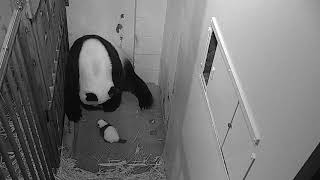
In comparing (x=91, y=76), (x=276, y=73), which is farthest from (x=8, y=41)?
(x=91, y=76)

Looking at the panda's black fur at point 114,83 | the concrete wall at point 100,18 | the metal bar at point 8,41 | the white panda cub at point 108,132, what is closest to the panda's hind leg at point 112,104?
the panda's black fur at point 114,83

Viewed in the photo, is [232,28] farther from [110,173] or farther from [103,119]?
[103,119]

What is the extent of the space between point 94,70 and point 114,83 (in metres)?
0.20

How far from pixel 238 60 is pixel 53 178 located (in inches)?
61.0

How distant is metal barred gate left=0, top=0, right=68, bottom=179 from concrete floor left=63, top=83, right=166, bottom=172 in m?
0.24

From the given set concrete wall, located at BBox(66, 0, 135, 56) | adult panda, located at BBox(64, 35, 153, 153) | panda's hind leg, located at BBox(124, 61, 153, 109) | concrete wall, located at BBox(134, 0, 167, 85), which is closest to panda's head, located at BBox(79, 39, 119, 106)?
adult panda, located at BBox(64, 35, 153, 153)

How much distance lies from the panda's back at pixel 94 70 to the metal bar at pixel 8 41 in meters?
1.26

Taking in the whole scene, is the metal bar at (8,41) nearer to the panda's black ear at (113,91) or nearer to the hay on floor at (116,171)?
the hay on floor at (116,171)

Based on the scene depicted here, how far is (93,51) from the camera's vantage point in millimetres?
2846

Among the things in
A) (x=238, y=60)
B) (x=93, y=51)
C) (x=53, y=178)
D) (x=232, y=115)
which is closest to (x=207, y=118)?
(x=232, y=115)

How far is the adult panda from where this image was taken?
2.80 m

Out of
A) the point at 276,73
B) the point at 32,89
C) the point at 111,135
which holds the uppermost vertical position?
the point at 276,73

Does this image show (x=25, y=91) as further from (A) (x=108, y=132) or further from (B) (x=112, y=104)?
(B) (x=112, y=104)

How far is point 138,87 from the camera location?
308 cm
